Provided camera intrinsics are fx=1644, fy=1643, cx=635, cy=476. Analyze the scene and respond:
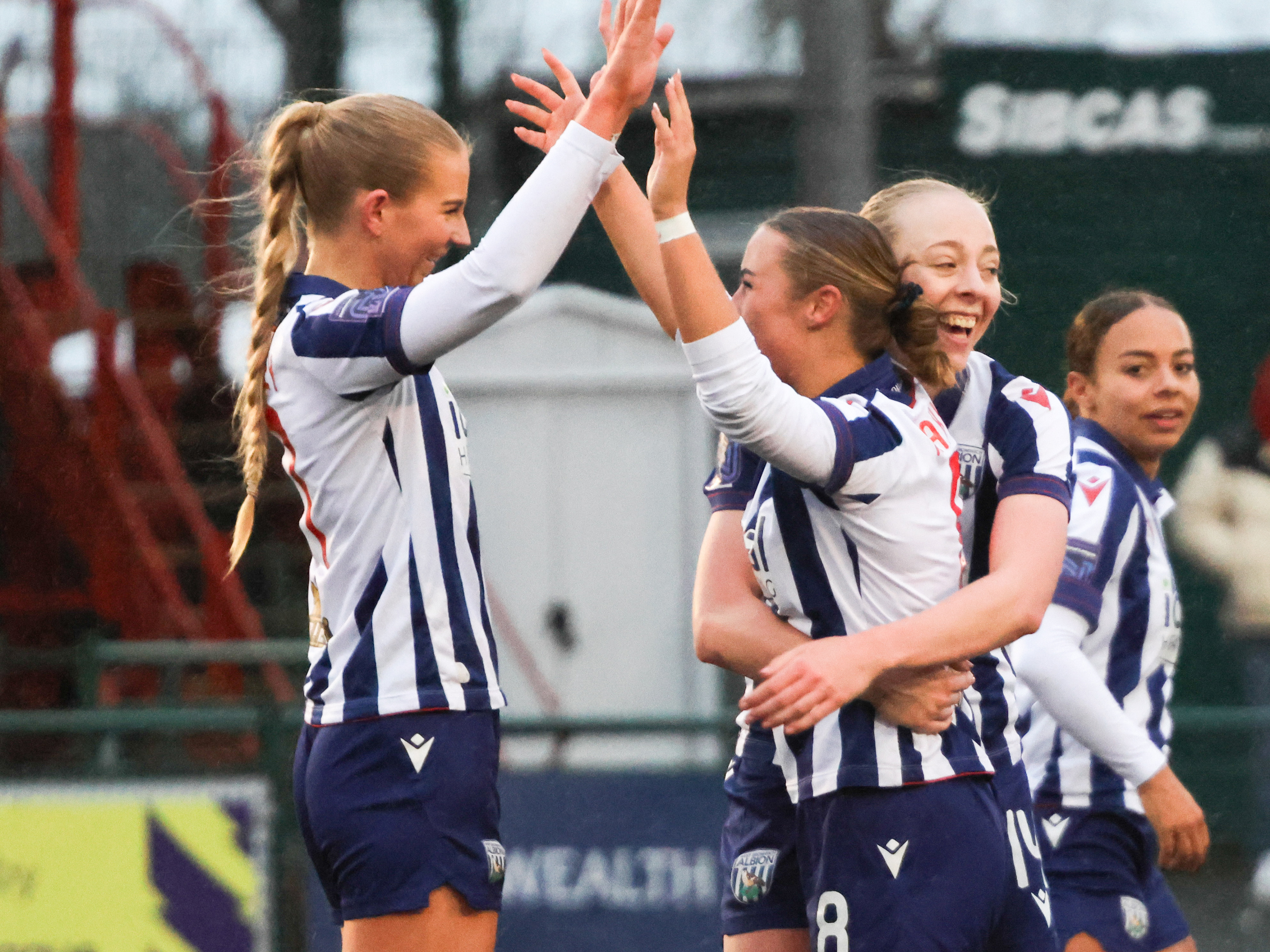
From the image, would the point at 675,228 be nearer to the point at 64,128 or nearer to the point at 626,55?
the point at 626,55

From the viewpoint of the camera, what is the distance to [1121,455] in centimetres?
313

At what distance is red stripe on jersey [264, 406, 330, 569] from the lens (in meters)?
2.36

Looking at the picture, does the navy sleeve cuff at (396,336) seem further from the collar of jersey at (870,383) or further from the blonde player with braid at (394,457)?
the collar of jersey at (870,383)

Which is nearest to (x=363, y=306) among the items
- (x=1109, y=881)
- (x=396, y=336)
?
(x=396, y=336)

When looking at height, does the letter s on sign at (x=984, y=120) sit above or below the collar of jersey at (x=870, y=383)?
above

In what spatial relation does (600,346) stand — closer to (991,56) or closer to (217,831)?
(991,56)

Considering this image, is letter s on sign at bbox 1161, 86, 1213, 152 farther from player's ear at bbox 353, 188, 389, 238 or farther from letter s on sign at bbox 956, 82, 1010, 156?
player's ear at bbox 353, 188, 389, 238

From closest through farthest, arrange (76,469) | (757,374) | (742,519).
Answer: (757,374), (742,519), (76,469)

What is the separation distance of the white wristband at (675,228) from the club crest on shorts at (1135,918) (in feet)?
5.20

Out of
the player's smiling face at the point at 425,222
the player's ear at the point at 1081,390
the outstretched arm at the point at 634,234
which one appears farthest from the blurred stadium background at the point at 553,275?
the player's smiling face at the point at 425,222

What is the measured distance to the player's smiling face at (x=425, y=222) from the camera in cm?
238

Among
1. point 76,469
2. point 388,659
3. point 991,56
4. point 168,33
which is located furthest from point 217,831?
point 991,56

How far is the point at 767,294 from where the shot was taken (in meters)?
2.23

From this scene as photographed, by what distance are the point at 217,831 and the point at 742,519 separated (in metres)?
3.32
